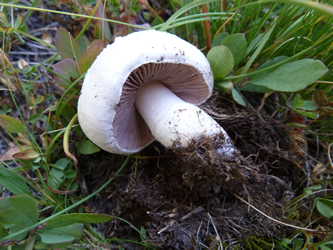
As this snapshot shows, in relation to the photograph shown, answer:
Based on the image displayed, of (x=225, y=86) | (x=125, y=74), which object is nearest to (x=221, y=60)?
(x=225, y=86)

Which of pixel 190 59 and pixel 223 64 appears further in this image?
pixel 223 64

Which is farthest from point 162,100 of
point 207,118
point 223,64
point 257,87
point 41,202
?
point 41,202

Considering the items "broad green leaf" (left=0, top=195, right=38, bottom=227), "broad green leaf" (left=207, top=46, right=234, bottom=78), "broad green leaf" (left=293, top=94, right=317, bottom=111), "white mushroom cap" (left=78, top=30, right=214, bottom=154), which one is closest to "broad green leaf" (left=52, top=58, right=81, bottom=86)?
"white mushroom cap" (left=78, top=30, right=214, bottom=154)

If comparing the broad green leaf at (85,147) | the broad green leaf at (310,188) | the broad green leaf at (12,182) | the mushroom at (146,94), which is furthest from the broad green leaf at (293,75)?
the broad green leaf at (12,182)

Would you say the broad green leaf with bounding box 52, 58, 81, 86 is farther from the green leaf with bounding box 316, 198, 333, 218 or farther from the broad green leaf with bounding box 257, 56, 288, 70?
the green leaf with bounding box 316, 198, 333, 218

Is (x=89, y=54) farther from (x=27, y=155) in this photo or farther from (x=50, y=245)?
(x=50, y=245)

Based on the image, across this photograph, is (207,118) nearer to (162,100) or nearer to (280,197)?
(162,100)

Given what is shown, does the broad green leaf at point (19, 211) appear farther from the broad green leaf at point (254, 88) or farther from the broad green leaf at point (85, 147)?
the broad green leaf at point (254, 88)

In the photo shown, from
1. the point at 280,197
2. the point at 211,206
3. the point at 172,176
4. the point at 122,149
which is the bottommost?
the point at 280,197
